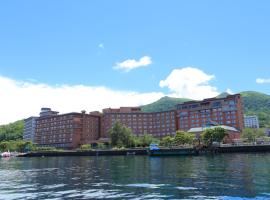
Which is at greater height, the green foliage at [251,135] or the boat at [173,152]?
the green foliage at [251,135]

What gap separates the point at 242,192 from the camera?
24.5 meters

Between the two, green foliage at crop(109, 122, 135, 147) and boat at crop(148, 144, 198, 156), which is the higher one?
green foliage at crop(109, 122, 135, 147)

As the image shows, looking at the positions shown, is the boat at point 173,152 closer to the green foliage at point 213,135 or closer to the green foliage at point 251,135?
the green foliage at point 213,135

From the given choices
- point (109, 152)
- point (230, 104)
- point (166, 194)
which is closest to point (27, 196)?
point (166, 194)

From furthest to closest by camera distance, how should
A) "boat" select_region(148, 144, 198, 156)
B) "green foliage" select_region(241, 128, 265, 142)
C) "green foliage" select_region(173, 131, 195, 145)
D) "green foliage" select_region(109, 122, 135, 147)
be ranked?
"green foliage" select_region(109, 122, 135, 147), "green foliage" select_region(241, 128, 265, 142), "green foliage" select_region(173, 131, 195, 145), "boat" select_region(148, 144, 198, 156)

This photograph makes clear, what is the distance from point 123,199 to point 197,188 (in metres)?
7.82

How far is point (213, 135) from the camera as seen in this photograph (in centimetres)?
12500

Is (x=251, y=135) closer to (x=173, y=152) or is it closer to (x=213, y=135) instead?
(x=213, y=135)

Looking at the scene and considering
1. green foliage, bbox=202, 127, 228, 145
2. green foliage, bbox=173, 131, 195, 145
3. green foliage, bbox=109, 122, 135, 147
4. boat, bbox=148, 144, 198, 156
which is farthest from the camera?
green foliage, bbox=109, 122, 135, 147

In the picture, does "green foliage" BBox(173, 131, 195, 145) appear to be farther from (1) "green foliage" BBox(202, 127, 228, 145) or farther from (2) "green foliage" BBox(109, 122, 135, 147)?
(2) "green foliage" BBox(109, 122, 135, 147)

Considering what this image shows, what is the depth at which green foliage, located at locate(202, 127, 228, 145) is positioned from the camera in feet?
409

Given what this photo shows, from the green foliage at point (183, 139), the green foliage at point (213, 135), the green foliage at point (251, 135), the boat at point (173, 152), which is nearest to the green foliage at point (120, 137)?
the green foliage at point (183, 139)

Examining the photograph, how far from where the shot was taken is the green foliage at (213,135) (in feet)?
409

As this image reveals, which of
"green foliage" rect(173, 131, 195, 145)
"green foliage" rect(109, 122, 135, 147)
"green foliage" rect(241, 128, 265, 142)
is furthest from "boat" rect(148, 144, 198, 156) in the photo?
"green foliage" rect(241, 128, 265, 142)
